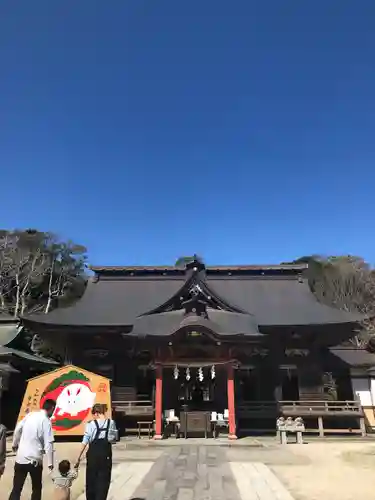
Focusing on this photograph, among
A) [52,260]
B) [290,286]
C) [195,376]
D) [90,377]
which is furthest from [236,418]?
[52,260]

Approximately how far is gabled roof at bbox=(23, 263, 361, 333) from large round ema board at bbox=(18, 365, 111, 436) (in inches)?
213

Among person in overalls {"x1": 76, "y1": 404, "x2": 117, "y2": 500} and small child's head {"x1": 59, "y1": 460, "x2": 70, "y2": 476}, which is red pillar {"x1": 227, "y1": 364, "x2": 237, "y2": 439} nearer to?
person in overalls {"x1": 76, "y1": 404, "x2": 117, "y2": 500}

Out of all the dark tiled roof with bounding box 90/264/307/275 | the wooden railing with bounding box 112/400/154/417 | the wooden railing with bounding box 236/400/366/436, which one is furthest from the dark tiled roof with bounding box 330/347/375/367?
the wooden railing with bounding box 112/400/154/417

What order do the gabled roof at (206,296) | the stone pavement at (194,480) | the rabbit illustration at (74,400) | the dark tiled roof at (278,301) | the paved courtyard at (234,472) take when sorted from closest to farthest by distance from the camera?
the stone pavement at (194,480)
the paved courtyard at (234,472)
the rabbit illustration at (74,400)
the gabled roof at (206,296)
the dark tiled roof at (278,301)

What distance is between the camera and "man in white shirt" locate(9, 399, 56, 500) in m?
5.39

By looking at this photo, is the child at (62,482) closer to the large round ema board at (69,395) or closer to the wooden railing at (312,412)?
the large round ema board at (69,395)

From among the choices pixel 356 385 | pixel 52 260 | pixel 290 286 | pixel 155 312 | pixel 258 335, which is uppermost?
pixel 52 260

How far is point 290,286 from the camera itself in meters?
24.7

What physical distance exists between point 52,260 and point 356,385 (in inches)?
1329

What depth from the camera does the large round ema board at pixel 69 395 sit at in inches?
542

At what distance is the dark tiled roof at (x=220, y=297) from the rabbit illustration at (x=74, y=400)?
5701 mm

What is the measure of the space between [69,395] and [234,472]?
710 cm

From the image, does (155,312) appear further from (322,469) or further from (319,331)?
(322,469)

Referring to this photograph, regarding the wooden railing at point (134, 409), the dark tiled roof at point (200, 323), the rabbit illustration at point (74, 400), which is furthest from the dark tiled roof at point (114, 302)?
the rabbit illustration at point (74, 400)
